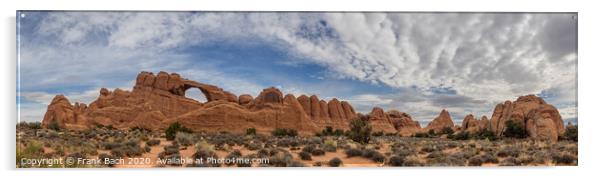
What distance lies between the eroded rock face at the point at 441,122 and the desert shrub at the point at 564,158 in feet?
6.08

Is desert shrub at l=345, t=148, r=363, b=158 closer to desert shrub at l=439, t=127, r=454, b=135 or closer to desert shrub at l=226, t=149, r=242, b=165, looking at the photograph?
desert shrub at l=439, t=127, r=454, b=135

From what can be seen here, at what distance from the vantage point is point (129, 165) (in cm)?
825

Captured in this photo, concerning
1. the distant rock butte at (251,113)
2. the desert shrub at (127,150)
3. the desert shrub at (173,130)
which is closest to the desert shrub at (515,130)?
the distant rock butte at (251,113)

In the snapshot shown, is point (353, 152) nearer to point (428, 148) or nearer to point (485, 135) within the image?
point (428, 148)

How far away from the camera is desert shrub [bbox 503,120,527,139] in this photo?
30.9 feet

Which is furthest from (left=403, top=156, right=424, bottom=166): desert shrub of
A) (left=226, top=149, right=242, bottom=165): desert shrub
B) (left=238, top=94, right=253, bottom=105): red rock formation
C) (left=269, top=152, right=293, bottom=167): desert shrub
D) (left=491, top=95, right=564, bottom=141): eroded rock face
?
(left=238, top=94, right=253, bottom=105): red rock formation

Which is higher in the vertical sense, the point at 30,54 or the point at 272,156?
the point at 30,54

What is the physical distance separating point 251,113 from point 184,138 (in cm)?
135

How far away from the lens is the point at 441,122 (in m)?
9.43

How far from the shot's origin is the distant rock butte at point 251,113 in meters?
8.82
